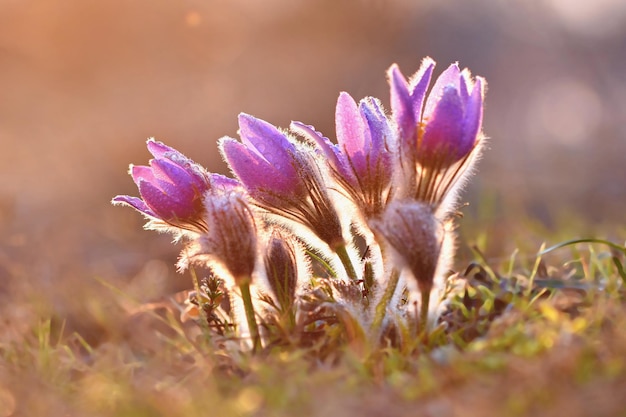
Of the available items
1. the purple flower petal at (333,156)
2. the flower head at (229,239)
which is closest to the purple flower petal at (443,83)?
the purple flower petal at (333,156)

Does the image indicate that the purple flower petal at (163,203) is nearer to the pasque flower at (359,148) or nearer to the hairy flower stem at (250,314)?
the hairy flower stem at (250,314)

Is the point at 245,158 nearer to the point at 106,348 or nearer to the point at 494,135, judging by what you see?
the point at 106,348

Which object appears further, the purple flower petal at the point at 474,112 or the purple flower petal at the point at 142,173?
the purple flower petal at the point at 142,173

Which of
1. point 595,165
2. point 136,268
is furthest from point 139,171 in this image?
point 595,165

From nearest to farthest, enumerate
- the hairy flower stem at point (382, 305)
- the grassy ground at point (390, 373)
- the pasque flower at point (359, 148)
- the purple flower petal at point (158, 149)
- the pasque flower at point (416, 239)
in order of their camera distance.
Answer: the grassy ground at point (390, 373)
the pasque flower at point (416, 239)
the hairy flower stem at point (382, 305)
the pasque flower at point (359, 148)
the purple flower petal at point (158, 149)

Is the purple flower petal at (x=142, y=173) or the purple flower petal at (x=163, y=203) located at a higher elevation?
the purple flower petal at (x=142, y=173)

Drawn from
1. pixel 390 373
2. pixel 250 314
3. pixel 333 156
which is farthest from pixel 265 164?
pixel 390 373
